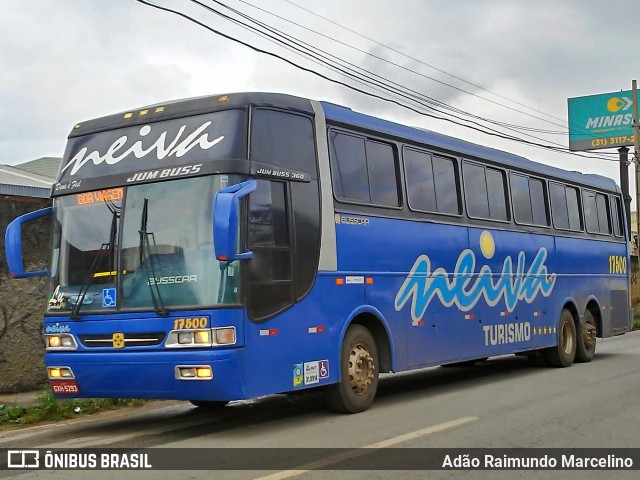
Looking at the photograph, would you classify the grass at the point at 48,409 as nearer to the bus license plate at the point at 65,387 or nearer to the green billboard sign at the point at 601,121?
the bus license plate at the point at 65,387

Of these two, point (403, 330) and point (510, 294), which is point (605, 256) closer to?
point (510, 294)

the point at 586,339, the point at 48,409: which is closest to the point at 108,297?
the point at 48,409

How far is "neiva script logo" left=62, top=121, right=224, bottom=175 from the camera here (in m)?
8.45

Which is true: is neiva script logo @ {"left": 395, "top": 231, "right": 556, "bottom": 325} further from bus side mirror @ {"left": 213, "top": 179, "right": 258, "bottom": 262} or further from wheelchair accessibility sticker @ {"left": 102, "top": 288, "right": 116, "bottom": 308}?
wheelchair accessibility sticker @ {"left": 102, "top": 288, "right": 116, "bottom": 308}

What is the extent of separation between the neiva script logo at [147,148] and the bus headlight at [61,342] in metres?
1.79

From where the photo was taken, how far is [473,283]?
1241 cm

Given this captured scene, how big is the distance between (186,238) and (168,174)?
28.3 inches

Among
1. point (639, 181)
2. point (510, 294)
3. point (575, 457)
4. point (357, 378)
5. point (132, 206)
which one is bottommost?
point (575, 457)

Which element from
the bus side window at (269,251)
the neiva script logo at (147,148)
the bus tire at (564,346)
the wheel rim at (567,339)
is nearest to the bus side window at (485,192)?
the bus tire at (564,346)

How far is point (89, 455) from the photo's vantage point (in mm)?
7688

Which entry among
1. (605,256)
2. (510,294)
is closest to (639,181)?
(605,256)

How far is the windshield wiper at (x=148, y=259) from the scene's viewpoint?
809 cm

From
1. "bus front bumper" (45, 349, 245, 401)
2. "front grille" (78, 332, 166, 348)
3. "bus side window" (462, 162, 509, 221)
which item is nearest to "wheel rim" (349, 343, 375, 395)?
"bus front bumper" (45, 349, 245, 401)

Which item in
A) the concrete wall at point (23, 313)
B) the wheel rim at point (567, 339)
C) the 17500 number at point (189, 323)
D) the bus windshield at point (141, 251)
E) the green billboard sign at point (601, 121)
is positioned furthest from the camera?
the green billboard sign at point (601, 121)
